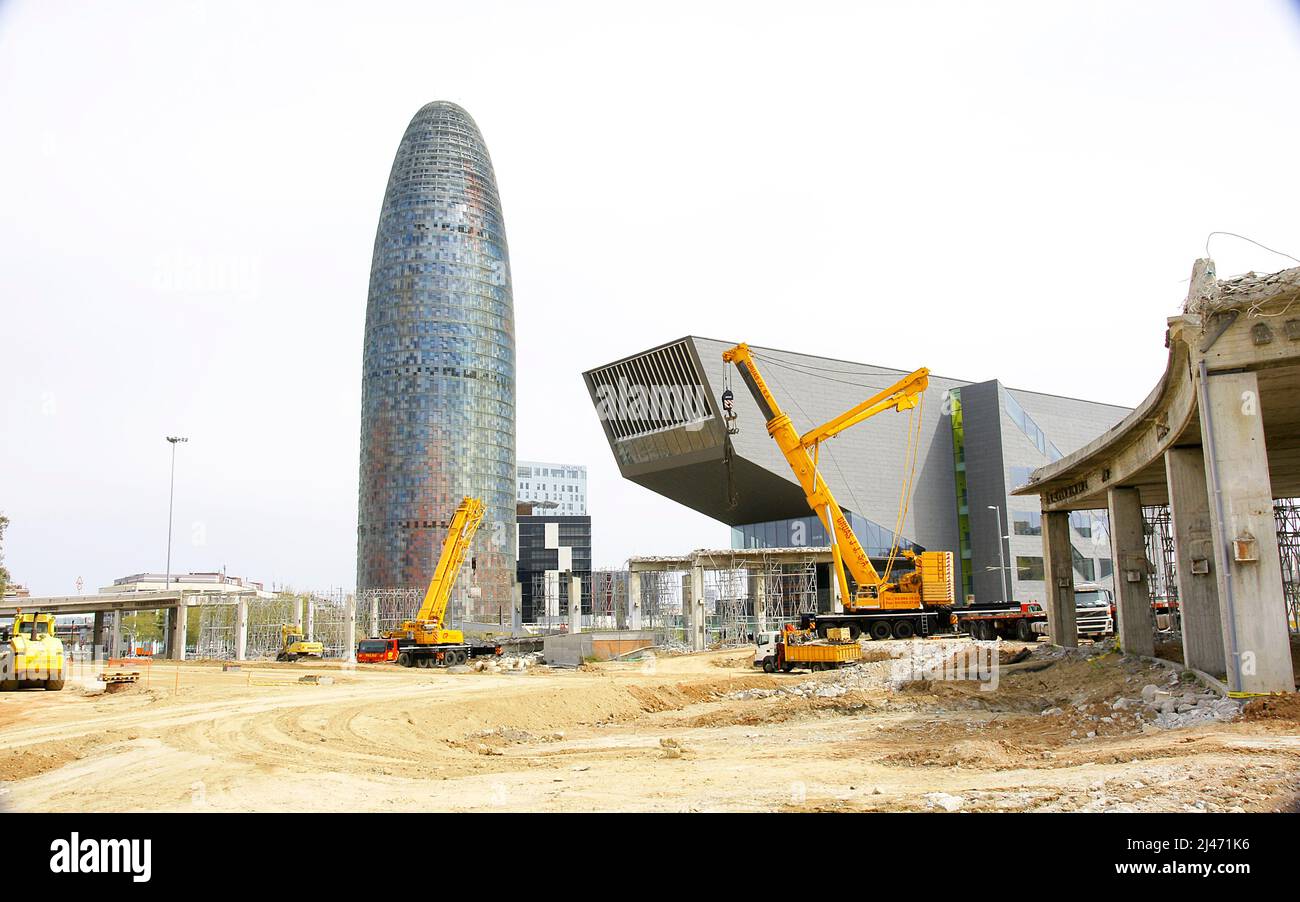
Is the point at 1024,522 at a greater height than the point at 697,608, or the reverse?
the point at 1024,522

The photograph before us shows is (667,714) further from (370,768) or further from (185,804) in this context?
(185,804)

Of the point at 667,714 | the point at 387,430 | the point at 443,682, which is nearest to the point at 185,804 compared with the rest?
the point at 667,714

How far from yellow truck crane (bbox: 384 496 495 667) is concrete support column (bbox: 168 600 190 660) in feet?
96.5

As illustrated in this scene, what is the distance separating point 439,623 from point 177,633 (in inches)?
1339

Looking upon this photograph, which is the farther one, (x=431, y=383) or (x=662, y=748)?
(x=431, y=383)

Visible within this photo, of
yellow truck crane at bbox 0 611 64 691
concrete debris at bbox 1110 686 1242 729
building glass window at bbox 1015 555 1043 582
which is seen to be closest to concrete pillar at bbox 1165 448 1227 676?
concrete debris at bbox 1110 686 1242 729

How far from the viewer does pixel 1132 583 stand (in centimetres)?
2656

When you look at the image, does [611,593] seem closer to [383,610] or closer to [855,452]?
[855,452]

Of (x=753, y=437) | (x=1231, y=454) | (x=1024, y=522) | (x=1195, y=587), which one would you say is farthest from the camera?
(x=1024, y=522)

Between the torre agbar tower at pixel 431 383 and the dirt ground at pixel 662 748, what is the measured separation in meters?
102

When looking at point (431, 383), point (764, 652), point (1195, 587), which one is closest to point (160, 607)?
point (764, 652)
